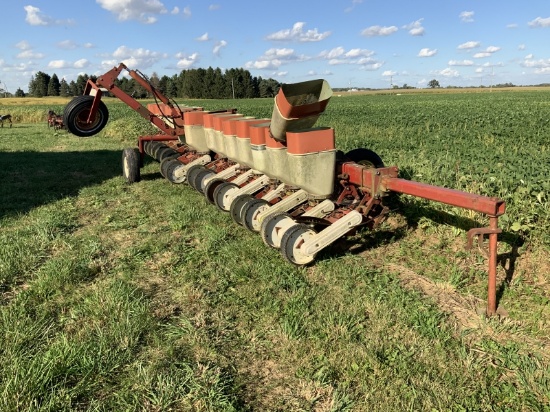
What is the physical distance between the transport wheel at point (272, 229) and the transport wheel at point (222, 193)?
1.52 meters

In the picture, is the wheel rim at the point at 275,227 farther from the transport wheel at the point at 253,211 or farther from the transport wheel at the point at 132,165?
the transport wheel at the point at 132,165

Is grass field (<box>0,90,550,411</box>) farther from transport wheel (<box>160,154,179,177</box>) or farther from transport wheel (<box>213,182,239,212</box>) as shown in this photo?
transport wheel (<box>160,154,179,177</box>)

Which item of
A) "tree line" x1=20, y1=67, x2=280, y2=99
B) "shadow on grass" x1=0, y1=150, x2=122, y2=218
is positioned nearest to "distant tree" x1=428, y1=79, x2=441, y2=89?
"tree line" x1=20, y1=67, x2=280, y2=99

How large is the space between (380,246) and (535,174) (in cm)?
214

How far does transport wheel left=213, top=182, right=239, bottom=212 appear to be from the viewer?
5.96 metres

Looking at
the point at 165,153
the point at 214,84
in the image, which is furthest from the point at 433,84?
the point at 165,153

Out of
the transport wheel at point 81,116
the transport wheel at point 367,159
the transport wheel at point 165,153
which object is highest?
the transport wheel at point 81,116

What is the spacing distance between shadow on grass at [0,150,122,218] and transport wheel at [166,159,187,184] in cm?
184

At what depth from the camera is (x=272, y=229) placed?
14.6 feet

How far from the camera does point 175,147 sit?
9945mm

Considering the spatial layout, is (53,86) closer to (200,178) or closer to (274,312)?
(200,178)

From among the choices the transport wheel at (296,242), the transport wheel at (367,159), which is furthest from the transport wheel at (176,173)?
the transport wheel at (296,242)

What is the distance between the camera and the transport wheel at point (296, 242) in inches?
162

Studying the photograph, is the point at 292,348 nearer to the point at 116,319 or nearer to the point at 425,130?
the point at 116,319
